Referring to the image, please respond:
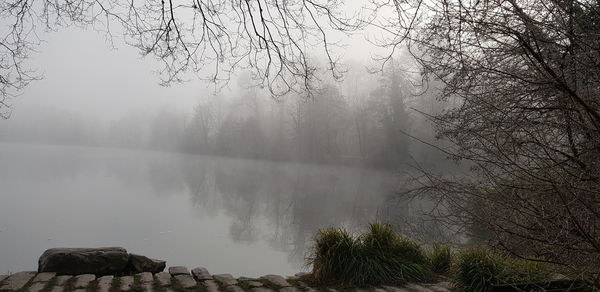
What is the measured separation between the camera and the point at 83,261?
564 cm

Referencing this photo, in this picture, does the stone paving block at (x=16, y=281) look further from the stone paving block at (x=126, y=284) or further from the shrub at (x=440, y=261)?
the shrub at (x=440, y=261)

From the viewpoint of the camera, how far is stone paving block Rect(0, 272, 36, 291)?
4.36 metres

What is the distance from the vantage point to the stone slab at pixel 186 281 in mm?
4664

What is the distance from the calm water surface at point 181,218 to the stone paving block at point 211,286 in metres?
3.80

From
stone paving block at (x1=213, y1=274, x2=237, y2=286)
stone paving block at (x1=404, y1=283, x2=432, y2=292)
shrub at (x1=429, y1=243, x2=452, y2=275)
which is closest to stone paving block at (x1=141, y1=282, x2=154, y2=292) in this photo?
stone paving block at (x1=213, y1=274, x2=237, y2=286)

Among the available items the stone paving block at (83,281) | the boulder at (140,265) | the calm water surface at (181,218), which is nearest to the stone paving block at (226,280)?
the stone paving block at (83,281)

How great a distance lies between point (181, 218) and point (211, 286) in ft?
34.5

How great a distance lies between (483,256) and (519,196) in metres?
1.43

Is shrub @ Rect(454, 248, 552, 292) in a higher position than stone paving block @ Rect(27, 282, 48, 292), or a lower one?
higher

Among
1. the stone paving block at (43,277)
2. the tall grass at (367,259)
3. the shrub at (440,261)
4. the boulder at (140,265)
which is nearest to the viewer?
the stone paving block at (43,277)

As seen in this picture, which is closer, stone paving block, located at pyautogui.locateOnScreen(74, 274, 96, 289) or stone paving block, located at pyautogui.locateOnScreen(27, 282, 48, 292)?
stone paving block, located at pyautogui.locateOnScreen(27, 282, 48, 292)

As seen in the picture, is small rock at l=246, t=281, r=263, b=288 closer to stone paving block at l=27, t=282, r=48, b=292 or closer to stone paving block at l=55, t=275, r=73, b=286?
stone paving block at l=55, t=275, r=73, b=286

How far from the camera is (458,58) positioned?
319 centimetres

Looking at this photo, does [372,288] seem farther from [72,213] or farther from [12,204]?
[12,204]
